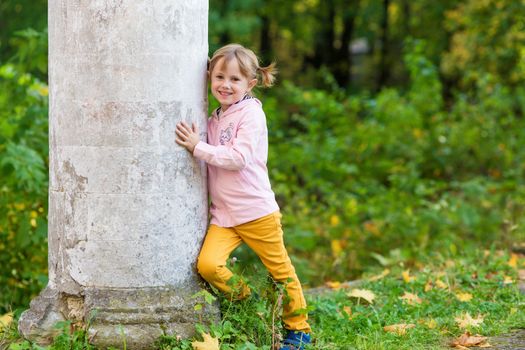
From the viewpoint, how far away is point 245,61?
396 centimetres

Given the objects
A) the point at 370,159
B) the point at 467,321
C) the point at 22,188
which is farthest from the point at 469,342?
the point at 370,159

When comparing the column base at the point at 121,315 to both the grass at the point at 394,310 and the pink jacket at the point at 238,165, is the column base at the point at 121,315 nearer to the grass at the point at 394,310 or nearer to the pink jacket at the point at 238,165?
the grass at the point at 394,310

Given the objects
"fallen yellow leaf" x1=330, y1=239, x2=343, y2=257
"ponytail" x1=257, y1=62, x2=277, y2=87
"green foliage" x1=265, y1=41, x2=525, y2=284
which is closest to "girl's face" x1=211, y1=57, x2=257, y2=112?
"ponytail" x1=257, y1=62, x2=277, y2=87

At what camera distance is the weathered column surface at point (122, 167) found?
3668mm

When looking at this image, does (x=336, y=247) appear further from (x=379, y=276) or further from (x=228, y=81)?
(x=228, y=81)

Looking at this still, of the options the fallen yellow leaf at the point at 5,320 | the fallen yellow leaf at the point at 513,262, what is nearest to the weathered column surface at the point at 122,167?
the fallen yellow leaf at the point at 5,320

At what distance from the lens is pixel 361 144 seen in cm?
1014

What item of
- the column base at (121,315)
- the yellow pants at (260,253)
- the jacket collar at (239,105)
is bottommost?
the column base at (121,315)

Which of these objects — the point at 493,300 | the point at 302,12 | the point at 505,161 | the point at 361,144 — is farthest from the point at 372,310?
the point at 302,12

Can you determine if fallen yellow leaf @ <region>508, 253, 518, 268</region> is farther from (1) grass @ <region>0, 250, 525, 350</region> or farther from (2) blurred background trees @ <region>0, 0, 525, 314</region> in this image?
(2) blurred background trees @ <region>0, 0, 525, 314</region>

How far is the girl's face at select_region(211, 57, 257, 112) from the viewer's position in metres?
3.93

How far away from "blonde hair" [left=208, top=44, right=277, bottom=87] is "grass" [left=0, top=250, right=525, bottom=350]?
1.06 m

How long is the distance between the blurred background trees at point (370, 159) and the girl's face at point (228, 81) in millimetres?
1056

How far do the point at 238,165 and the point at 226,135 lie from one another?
0.24m
